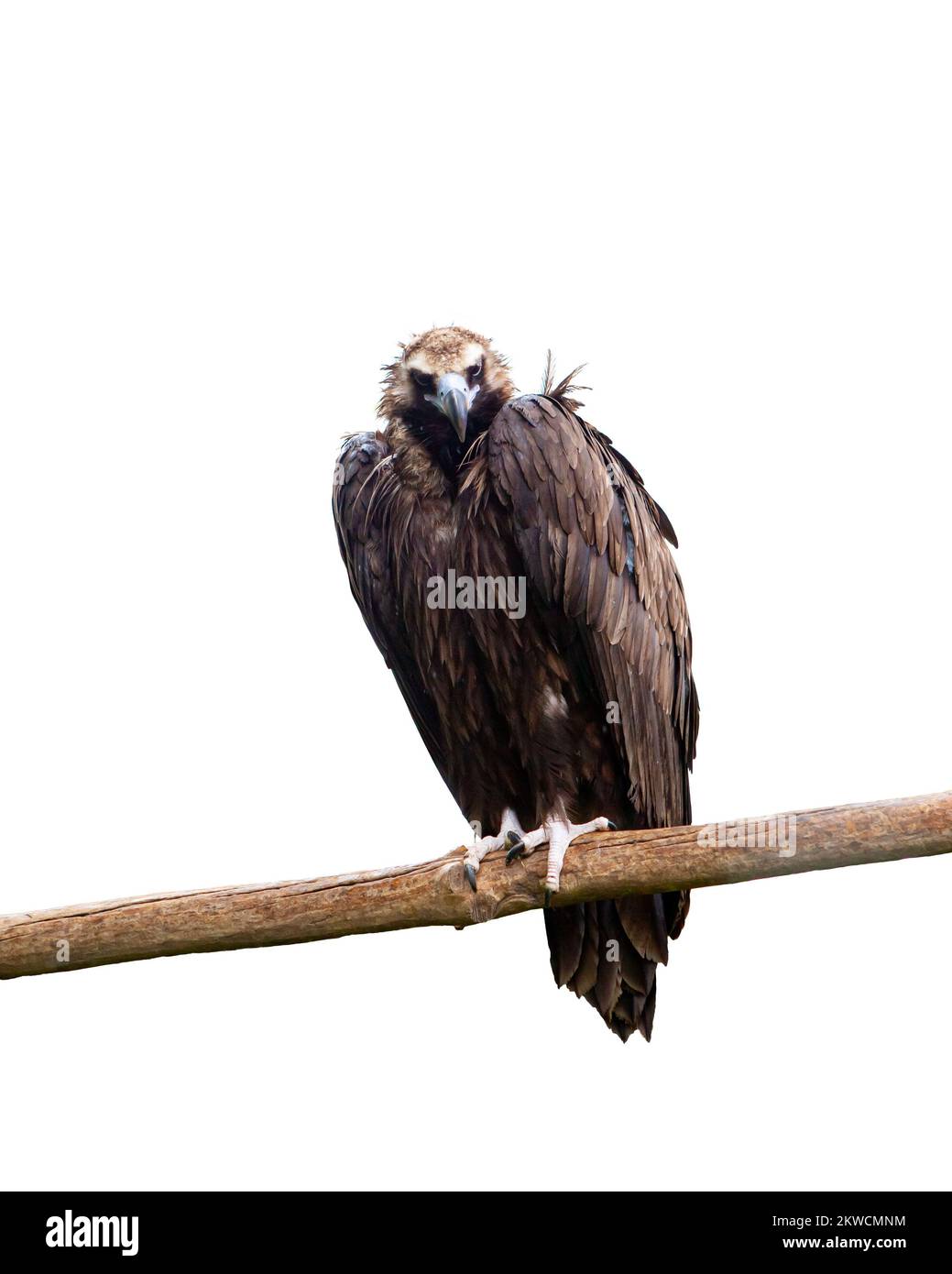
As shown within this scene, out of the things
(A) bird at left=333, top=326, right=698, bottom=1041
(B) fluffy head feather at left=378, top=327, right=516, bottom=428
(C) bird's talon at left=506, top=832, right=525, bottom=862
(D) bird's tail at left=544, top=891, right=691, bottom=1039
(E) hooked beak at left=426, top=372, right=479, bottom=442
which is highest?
(B) fluffy head feather at left=378, top=327, right=516, bottom=428

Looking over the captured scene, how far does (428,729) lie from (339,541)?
3.08ft

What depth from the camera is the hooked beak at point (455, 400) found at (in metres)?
5.57

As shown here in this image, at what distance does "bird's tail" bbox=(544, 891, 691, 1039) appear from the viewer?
5621mm

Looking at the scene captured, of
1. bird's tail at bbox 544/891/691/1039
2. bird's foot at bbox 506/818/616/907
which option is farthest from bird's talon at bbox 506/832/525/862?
bird's tail at bbox 544/891/691/1039

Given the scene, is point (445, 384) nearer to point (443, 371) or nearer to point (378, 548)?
point (443, 371)

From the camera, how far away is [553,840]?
524cm

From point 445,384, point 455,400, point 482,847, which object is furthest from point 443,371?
point 482,847

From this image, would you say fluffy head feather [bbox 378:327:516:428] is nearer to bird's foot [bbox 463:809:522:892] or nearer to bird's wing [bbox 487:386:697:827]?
bird's wing [bbox 487:386:697:827]

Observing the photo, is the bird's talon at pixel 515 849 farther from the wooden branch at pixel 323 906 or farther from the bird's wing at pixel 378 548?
the bird's wing at pixel 378 548

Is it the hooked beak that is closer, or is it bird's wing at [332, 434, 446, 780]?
the hooked beak

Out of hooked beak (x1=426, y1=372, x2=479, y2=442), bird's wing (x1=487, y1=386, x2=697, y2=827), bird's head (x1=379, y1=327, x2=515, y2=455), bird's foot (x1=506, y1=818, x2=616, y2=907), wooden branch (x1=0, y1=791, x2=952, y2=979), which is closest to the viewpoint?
wooden branch (x1=0, y1=791, x2=952, y2=979)

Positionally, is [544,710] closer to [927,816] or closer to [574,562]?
[574,562]

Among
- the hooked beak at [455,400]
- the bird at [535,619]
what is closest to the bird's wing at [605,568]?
the bird at [535,619]

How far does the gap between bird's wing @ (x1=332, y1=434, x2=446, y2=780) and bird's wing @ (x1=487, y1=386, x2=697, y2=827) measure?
0.58 meters
